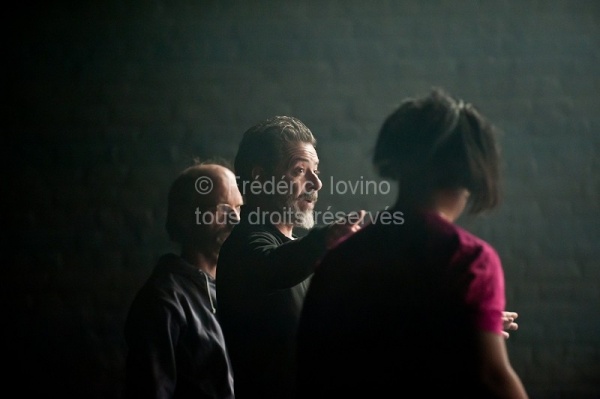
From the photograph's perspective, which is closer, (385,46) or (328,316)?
(328,316)

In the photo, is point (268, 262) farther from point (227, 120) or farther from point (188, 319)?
point (227, 120)

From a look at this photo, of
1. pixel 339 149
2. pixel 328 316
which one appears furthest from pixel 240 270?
A: pixel 339 149

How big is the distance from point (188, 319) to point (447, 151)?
91cm

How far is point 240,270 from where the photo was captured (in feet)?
4.96

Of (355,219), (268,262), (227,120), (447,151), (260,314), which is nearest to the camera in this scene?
(447,151)

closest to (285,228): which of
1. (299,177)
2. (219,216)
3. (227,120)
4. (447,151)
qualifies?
(299,177)

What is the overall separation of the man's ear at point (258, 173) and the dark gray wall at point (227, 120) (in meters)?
0.59

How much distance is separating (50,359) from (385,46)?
142cm

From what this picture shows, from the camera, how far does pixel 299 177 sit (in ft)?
5.38

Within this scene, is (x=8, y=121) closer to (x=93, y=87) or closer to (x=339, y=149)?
(x=93, y=87)

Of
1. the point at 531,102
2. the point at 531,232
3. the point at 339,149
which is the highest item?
the point at 531,102

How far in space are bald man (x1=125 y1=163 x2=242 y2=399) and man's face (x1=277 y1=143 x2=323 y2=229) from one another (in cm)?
28

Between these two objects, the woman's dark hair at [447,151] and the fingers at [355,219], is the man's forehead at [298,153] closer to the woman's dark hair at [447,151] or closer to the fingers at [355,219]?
the fingers at [355,219]

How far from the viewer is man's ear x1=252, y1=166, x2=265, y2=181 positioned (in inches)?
63.9
